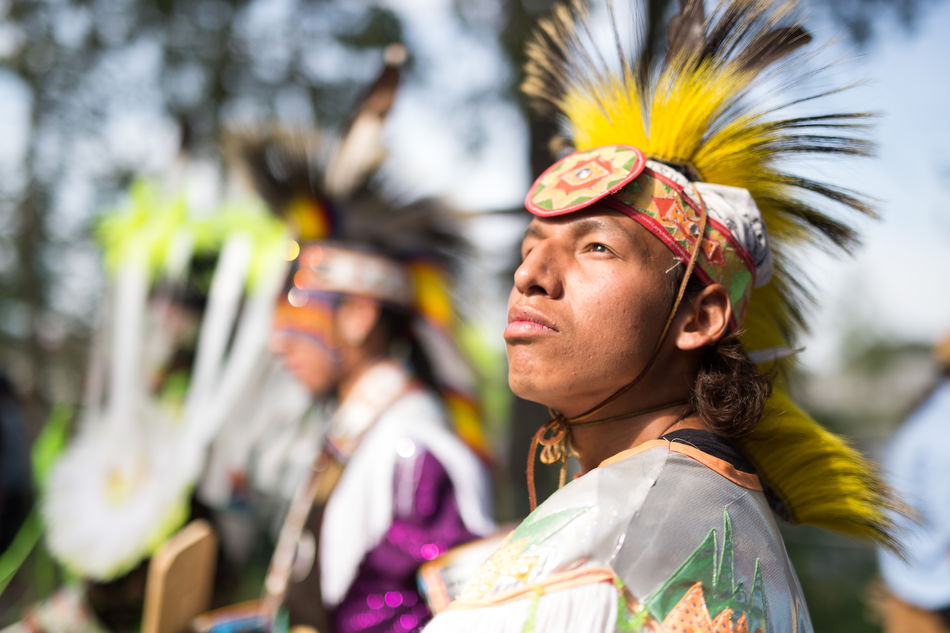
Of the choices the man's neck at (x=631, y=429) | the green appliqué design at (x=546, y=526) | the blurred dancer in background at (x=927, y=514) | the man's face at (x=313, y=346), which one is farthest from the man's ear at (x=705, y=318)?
the blurred dancer in background at (x=927, y=514)

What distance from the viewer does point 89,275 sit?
9547 millimetres

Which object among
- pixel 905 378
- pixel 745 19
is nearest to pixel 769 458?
pixel 745 19

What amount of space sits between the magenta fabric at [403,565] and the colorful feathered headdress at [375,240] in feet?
2.01

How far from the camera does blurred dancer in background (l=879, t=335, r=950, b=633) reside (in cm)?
362

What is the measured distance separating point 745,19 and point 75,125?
865 cm

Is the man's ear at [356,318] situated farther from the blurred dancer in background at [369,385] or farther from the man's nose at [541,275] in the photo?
the man's nose at [541,275]

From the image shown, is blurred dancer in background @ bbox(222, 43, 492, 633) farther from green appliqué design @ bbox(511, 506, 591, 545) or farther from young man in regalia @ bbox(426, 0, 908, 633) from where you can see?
green appliqué design @ bbox(511, 506, 591, 545)

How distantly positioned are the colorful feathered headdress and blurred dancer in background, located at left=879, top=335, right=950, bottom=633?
6.80ft

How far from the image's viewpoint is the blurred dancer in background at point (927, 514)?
143 inches

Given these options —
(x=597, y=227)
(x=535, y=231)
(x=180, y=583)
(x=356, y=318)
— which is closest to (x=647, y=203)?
(x=597, y=227)

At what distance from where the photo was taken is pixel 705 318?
1.47 metres

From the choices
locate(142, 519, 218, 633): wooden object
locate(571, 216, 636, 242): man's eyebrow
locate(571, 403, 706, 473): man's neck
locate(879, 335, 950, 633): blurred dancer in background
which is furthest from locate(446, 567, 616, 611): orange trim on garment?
locate(879, 335, 950, 633): blurred dancer in background

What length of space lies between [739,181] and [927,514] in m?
2.63

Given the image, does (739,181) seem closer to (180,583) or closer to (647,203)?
(647,203)
